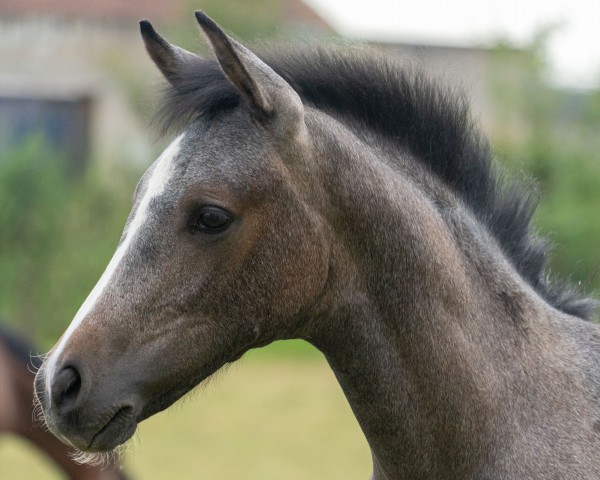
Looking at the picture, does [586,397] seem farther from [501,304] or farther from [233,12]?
[233,12]

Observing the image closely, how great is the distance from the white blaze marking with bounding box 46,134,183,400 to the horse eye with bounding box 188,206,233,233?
148 mm

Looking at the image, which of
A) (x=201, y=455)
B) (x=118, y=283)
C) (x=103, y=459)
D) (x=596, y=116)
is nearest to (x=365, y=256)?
(x=118, y=283)

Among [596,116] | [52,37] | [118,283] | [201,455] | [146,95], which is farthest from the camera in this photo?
[52,37]

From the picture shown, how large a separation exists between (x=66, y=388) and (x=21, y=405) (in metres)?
5.99

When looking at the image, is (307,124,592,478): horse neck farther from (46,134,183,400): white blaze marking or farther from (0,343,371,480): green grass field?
(0,343,371,480): green grass field

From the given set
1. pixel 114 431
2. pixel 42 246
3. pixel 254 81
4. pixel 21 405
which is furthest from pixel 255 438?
pixel 254 81

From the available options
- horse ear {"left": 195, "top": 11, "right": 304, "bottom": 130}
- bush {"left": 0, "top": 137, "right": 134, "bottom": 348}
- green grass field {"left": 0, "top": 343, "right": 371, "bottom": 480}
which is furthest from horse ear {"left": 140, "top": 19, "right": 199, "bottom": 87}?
bush {"left": 0, "top": 137, "right": 134, "bottom": 348}

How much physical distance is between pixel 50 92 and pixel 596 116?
2014cm

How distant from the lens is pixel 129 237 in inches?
126

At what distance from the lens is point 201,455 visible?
1320cm

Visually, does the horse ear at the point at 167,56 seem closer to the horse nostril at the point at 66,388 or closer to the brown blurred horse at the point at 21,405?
the horse nostril at the point at 66,388

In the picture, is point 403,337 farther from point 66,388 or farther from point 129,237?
point 66,388

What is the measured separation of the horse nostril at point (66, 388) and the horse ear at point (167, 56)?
1.08 m

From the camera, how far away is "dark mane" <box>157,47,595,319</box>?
3.53m
